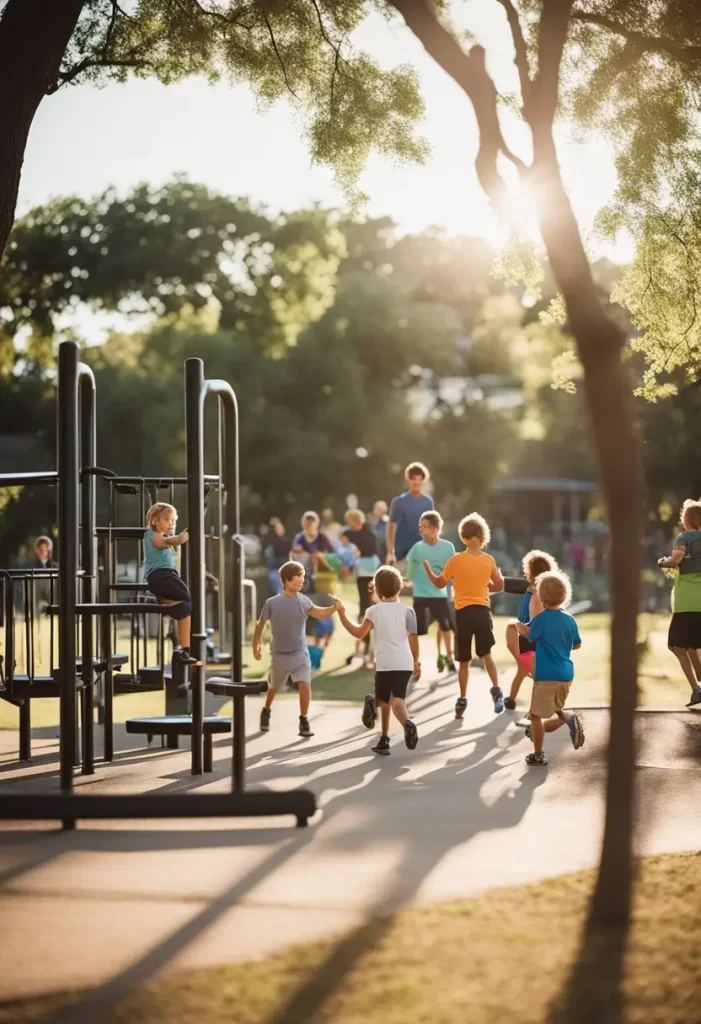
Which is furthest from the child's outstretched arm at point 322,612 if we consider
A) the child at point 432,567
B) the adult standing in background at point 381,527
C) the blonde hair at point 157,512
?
the adult standing in background at point 381,527

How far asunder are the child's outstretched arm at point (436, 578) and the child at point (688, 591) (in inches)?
85.2

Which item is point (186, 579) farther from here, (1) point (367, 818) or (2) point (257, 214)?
(2) point (257, 214)

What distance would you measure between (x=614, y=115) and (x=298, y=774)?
5.03m

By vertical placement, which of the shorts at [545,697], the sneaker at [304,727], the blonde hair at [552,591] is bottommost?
the sneaker at [304,727]

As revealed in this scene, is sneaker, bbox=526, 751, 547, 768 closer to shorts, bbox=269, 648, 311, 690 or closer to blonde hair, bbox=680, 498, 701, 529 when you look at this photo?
shorts, bbox=269, 648, 311, 690

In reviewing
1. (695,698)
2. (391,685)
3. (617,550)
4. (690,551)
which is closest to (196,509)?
(391,685)

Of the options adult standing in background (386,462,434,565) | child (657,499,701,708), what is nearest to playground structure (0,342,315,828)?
adult standing in background (386,462,434,565)

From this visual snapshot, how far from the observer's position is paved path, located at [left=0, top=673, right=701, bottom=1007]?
19.8 feet

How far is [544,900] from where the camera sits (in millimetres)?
6594

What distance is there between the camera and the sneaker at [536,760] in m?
10.7

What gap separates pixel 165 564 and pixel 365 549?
931 centimetres

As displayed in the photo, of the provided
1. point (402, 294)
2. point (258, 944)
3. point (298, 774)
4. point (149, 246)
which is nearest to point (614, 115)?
point (298, 774)

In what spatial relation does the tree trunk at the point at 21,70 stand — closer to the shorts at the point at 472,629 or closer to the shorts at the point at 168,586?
the shorts at the point at 168,586

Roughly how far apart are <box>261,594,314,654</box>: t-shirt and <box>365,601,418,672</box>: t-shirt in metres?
0.79
